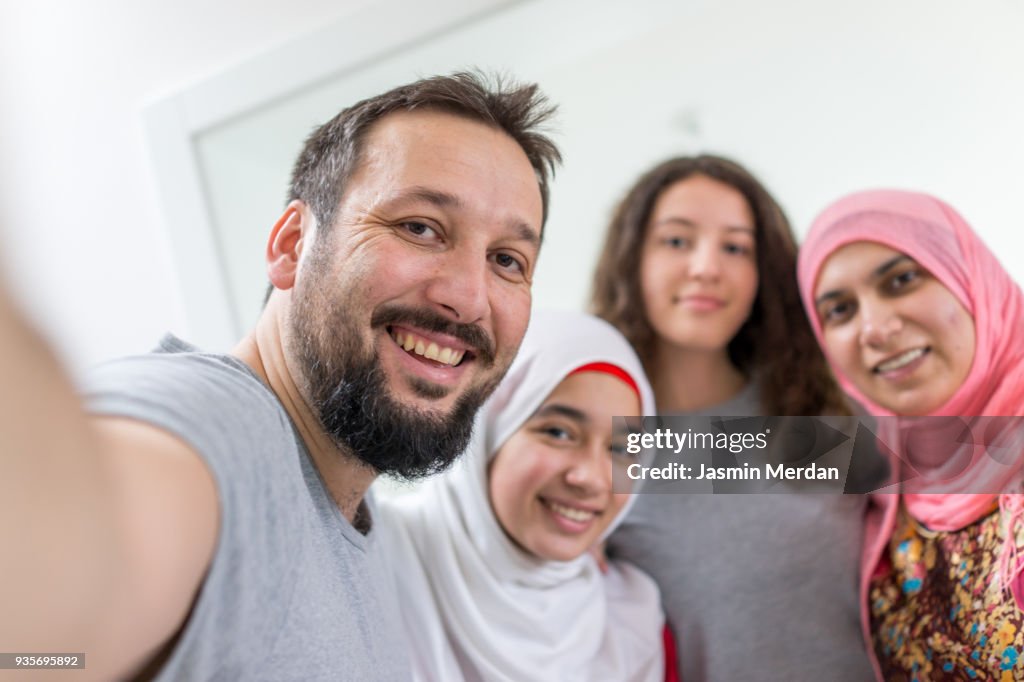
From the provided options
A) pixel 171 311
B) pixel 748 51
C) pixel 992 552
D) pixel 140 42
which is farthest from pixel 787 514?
pixel 140 42

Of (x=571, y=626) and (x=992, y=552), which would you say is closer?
(x=992, y=552)

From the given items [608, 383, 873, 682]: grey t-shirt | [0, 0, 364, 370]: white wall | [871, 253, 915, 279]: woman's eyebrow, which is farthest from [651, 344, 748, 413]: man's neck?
[0, 0, 364, 370]: white wall

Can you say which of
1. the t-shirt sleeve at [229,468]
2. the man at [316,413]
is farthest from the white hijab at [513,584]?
the t-shirt sleeve at [229,468]

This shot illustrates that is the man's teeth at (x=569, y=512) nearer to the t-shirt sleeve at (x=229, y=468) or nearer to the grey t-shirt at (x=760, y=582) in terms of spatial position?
the grey t-shirt at (x=760, y=582)

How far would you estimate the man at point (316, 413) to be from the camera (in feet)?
1.24

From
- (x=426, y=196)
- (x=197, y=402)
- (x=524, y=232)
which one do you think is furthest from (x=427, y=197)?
(x=197, y=402)

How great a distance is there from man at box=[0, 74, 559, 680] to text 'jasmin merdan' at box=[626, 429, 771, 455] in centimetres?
32

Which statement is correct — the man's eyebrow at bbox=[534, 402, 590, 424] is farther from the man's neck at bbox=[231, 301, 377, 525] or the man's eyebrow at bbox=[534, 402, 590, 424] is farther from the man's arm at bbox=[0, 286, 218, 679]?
the man's arm at bbox=[0, 286, 218, 679]

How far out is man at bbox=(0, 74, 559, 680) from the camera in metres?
0.38

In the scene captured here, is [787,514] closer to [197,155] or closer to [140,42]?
[197,155]

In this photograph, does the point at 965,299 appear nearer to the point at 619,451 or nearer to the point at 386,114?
the point at 619,451

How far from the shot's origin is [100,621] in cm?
37

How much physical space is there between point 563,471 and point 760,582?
0.27 metres

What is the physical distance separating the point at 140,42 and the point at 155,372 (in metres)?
1.27
